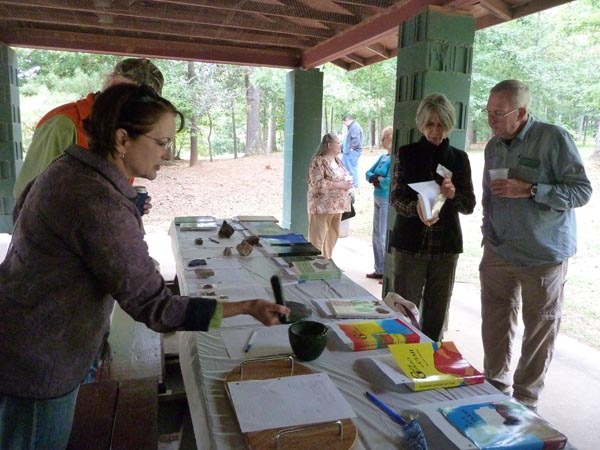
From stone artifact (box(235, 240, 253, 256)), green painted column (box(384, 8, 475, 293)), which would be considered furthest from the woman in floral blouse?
stone artifact (box(235, 240, 253, 256))

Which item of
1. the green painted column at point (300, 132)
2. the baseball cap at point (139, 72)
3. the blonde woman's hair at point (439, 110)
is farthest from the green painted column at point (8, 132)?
the blonde woman's hair at point (439, 110)

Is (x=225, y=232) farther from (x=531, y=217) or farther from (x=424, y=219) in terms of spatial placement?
(x=531, y=217)

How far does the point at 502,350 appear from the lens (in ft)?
7.80

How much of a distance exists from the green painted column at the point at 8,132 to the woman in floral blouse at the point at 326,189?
10.7ft

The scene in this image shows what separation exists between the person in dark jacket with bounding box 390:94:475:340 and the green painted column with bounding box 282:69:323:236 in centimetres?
342

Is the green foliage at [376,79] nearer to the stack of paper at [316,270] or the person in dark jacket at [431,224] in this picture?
the person in dark jacket at [431,224]

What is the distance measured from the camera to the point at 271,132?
46.1ft

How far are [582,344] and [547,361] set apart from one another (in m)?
1.36

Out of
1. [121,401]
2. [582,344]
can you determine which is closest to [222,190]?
[582,344]

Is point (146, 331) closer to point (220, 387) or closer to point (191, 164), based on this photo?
point (220, 387)

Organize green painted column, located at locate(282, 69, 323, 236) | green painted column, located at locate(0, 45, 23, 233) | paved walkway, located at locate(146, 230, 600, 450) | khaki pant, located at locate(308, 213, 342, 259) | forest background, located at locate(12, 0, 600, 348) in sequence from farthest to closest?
forest background, located at locate(12, 0, 600, 348), green painted column, located at locate(282, 69, 323, 236), green painted column, located at locate(0, 45, 23, 233), khaki pant, located at locate(308, 213, 342, 259), paved walkway, located at locate(146, 230, 600, 450)

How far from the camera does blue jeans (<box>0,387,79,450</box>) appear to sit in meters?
1.05

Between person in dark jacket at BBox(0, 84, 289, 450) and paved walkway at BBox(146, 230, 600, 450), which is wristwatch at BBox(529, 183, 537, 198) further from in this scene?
person in dark jacket at BBox(0, 84, 289, 450)

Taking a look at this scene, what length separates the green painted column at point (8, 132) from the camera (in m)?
4.95
